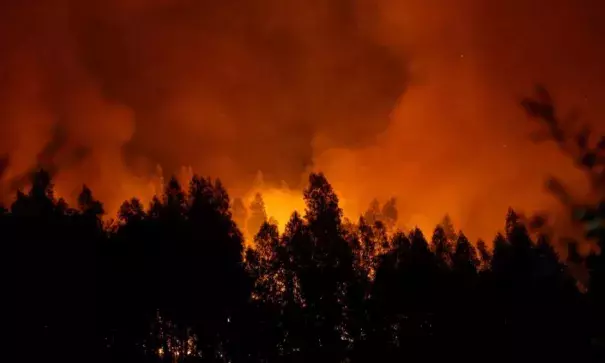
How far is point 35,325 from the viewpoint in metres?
28.2

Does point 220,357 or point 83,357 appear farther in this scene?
point 220,357

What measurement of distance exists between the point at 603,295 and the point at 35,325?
29.4 metres

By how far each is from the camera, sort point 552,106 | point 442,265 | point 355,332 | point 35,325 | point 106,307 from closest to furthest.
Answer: point 552,106 → point 35,325 → point 106,307 → point 355,332 → point 442,265

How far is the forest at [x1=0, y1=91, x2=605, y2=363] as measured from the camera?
29547mm

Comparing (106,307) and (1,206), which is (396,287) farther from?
(1,206)

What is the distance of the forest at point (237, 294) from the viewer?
29.5 meters

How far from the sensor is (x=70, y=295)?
97.6 ft

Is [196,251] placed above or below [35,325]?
above

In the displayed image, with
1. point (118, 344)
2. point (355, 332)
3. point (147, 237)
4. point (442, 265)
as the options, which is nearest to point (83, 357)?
point (118, 344)

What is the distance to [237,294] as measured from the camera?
1276 inches

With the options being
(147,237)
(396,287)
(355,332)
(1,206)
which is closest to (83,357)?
(147,237)

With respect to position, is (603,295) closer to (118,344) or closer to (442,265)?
(118,344)

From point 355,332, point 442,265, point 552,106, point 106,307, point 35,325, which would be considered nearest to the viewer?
point 552,106

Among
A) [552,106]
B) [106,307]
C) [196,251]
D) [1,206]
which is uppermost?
[1,206]
